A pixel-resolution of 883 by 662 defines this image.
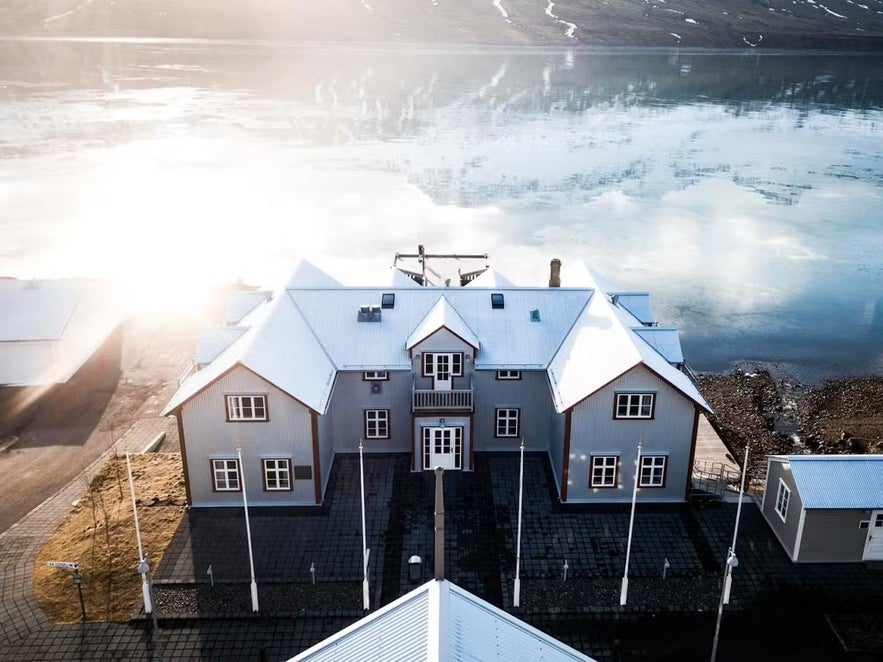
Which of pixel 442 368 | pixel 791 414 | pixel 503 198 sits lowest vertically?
pixel 791 414

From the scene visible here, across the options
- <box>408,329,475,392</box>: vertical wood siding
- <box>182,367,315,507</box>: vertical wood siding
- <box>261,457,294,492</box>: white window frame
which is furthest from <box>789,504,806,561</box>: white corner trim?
<box>261,457,294,492</box>: white window frame

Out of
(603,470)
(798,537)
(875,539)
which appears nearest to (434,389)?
(603,470)

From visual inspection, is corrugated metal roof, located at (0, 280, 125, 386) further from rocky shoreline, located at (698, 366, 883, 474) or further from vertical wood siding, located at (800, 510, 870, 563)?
vertical wood siding, located at (800, 510, 870, 563)

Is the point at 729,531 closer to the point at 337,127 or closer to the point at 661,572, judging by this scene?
the point at 661,572

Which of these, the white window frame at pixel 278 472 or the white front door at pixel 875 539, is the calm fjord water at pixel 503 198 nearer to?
the white window frame at pixel 278 472

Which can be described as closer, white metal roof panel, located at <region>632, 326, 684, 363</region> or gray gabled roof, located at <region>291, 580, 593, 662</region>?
gray gabled roof, located at <region>291, 580, 593, 662</region>

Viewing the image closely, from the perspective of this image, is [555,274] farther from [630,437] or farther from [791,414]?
[791,414]

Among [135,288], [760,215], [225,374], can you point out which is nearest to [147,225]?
[135,288]

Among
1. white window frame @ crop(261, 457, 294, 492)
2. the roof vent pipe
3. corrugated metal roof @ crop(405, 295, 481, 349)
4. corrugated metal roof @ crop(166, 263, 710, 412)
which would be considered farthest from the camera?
corrugated metal roof @ crop(405, 295, 481, 349)
